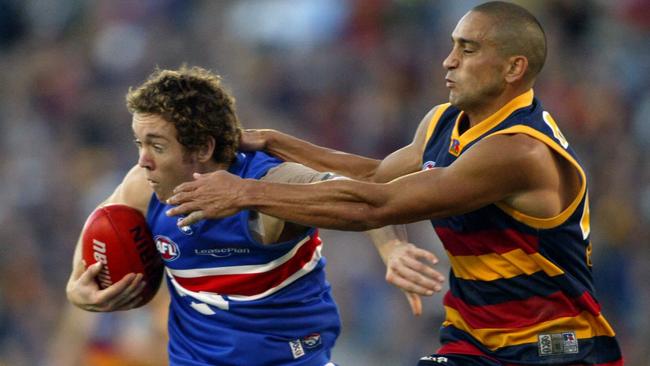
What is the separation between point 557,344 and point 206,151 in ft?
6.12

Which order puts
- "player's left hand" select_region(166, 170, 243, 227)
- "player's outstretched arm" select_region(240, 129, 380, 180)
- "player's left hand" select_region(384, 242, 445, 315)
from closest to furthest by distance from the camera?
"player's left hand" select_region(166, 170, 243, 227) < "player's left hand" select_region(384, 242, 445, 315) < "player's outstretched arm" select_region(240, 129, 380, 180)

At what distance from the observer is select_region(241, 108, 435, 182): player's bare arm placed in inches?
238

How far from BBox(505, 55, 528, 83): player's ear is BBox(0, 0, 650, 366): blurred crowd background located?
4864 millimetres

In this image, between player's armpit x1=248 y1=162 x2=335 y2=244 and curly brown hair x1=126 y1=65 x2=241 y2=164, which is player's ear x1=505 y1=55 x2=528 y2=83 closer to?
player's armpit x1=248 y1=162 x2=335 y2=244

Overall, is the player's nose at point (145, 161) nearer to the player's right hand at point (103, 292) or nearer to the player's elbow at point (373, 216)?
the player's right hand at point (103, 292)

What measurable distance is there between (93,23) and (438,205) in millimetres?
10811

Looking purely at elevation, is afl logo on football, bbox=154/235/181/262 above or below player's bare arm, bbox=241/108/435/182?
below

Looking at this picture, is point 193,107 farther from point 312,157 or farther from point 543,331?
point 543,331

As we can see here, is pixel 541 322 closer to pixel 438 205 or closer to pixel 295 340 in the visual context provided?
pixel 438 205

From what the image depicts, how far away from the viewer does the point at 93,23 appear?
49.7ft


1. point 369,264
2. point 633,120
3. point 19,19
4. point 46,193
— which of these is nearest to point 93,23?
point 19,19

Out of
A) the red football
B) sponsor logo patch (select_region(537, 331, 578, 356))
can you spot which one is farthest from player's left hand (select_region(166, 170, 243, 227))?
sponsor logo patch (select_region(537, 331, 578, 356))

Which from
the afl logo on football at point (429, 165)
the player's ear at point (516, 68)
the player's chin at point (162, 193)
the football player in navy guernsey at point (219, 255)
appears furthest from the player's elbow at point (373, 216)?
the player's chin at point (162, 193)

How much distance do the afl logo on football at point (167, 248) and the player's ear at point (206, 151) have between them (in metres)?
0.43
